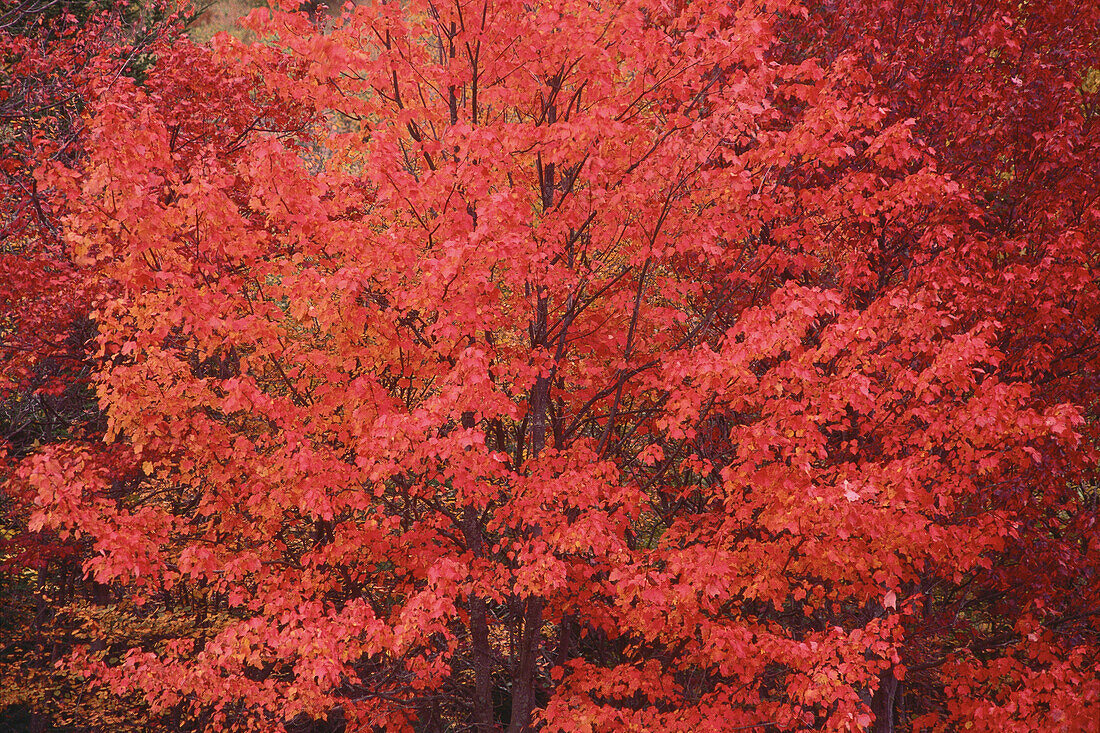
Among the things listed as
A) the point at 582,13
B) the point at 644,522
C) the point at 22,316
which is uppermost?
the point at 582,13

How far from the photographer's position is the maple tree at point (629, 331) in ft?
22.1

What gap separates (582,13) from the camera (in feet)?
24.6

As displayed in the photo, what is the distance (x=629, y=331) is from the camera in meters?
7.87

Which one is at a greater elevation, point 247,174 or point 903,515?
point 247,174

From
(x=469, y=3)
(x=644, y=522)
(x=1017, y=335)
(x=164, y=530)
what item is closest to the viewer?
(x=469, y=3)

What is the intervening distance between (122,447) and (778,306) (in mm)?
9425

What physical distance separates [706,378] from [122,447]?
882cm

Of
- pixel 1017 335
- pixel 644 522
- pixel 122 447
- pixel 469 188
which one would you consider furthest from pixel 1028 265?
pixel 122 447

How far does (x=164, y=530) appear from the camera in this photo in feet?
25.6

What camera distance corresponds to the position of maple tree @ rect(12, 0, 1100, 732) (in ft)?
22.1

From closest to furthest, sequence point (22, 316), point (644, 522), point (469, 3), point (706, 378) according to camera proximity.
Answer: point (706, 378) < point (469, 3) < point (22, 316) < point (644, 522)

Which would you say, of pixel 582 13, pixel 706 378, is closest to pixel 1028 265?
pixel 706 378

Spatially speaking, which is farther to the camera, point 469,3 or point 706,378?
point 469,3

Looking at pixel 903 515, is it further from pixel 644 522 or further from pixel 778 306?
pixel 644 522
